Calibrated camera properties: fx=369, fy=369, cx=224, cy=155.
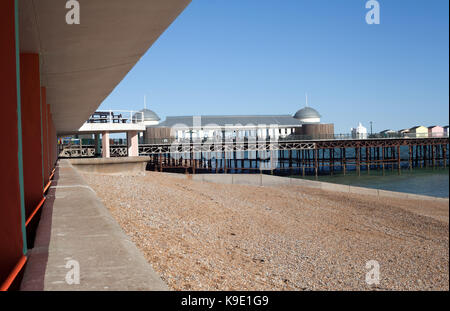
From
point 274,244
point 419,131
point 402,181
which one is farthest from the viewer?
point 419,131

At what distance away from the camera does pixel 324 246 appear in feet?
38.1

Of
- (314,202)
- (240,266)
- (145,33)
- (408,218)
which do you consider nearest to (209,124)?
(314,202)

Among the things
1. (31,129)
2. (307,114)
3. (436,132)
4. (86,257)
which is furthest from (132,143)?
(307,114)

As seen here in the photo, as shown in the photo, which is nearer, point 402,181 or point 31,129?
point 31,129

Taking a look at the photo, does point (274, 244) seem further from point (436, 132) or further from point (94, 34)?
point (436, 132)

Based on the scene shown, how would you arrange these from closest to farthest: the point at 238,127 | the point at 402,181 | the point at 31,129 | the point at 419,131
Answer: the point at 31,129, the point at 402,181, the point at 238,127, the point at 419,131

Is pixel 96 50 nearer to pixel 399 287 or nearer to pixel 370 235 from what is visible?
pixel 399 287

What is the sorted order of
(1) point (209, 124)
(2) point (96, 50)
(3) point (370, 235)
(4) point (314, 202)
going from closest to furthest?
(2) point (96, 50) < (3) point (370, 235) < (4) point (314, 202) < (1) point (209, 124)

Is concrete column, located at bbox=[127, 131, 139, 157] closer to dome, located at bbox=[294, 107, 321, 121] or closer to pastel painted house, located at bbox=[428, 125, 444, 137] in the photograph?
pastel painted house, located at bbox=[428, 125, 444, 137]

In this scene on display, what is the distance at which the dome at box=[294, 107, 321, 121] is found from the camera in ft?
224

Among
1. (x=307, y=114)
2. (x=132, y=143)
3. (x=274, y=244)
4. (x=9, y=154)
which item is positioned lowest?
(x=274, y=244)

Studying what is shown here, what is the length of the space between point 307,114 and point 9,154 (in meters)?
68.8

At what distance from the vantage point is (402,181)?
3906 centimetres

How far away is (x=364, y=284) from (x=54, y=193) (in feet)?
23.8
